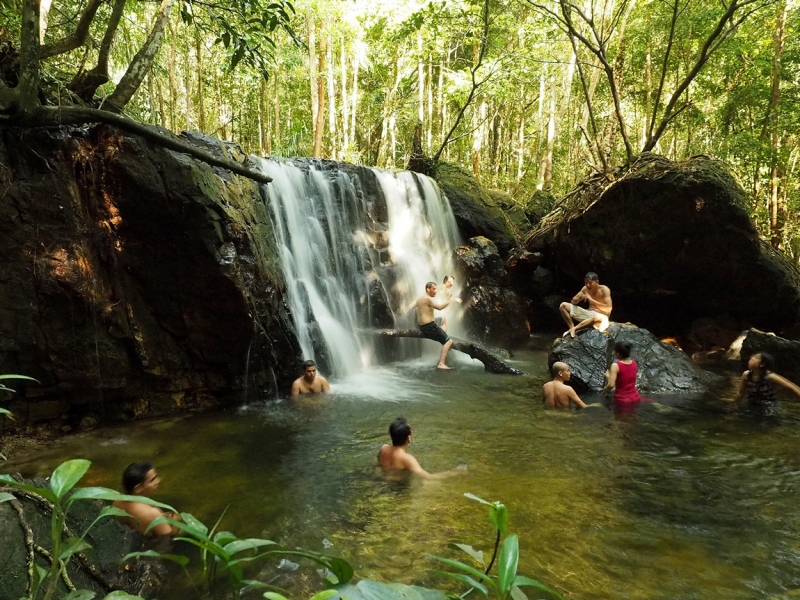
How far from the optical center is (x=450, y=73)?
14.8m

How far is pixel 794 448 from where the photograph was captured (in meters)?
5.46

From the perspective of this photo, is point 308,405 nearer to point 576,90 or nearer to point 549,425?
point 549,425

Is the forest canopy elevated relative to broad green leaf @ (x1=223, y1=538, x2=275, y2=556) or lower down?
elevated

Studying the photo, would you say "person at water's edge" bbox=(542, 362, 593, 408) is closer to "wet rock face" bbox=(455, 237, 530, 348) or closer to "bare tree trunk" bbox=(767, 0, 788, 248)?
"wet rock face" bbox=(455, 237, 530, 348)

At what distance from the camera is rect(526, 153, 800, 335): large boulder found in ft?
32.5

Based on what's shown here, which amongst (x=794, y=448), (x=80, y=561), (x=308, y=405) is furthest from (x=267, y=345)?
(x=794, y=448)

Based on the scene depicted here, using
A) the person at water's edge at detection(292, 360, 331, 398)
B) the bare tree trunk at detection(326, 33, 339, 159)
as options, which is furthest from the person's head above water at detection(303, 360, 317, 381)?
the bare tree trunk at detection(326, 33, 339, 159)

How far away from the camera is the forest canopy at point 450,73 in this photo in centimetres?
612

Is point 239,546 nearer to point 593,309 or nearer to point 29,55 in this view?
point 29,55

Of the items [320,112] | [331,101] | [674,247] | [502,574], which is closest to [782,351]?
[674,247]

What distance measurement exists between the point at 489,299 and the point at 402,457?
25.7ft

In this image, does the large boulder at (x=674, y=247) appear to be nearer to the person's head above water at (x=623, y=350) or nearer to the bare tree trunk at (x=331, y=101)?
the person's head above water at (x=623, y=350)

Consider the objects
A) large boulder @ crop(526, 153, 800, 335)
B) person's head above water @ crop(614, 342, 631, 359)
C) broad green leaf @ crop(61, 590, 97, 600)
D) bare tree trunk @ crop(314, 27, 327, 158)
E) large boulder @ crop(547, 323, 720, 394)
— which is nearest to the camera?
broad green leaf @ crop(61, 590, 97, 600)

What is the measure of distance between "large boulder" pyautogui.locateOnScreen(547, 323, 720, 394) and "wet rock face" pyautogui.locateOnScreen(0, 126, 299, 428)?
4.76 metres
